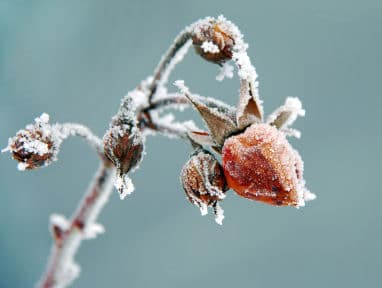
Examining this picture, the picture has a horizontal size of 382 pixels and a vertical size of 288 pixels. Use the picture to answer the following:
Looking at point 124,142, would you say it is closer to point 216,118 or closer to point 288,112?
point 216,118

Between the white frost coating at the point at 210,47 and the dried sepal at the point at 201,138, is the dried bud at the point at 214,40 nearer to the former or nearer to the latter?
the white frost coating at the point at 210,47

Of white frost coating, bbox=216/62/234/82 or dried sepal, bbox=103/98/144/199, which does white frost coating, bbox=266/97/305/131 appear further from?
dried sepal, bbox=103/98/144/199

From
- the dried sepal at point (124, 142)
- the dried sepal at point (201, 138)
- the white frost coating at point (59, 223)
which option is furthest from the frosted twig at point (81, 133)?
the white frost coating at point (59, 223)

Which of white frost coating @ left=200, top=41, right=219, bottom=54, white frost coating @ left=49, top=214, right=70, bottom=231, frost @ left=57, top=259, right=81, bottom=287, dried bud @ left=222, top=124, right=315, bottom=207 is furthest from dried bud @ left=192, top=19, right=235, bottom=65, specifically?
frost @ left=57, top=259, right=81, bottom=287

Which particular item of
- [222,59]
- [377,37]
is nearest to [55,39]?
[377,37]

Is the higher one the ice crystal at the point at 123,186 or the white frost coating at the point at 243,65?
the white frost coating at the point at 243,65

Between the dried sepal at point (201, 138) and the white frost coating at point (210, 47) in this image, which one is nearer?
the dried sepal at point (201, 138)

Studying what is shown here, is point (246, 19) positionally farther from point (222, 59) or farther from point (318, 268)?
point (222, 59)
